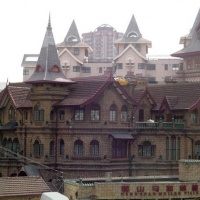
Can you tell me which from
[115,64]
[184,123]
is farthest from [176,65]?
[184,123]

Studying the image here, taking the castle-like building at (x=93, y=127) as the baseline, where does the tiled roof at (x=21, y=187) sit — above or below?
below

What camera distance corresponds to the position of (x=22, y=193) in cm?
3775

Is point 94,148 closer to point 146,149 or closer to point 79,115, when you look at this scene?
point 79,115

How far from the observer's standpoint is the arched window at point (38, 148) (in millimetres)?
47625

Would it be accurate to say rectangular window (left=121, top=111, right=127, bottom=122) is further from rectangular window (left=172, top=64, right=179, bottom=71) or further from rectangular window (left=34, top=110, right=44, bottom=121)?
rectangular window (left=172, top=64, right=179, bottom=71)

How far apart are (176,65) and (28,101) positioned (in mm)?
47203

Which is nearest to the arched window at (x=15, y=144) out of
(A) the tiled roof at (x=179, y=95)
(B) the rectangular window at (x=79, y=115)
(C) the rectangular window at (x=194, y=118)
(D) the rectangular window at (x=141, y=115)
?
(B) the rectangular window at (x=79, y=115)

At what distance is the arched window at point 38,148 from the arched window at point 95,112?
16.2 feet

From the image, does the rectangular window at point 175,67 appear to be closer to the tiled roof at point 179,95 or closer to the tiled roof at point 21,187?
the tiled roof at point 179,95

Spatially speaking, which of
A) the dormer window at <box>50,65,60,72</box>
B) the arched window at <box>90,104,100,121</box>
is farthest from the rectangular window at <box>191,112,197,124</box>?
the dormer window at <box>50,65,60,72</box>

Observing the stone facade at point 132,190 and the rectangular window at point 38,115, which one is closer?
the stone facade at point 132,190

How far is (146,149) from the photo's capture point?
4888cm

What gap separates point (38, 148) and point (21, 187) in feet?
32.4

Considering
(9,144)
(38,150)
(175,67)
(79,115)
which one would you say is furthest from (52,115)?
(175,67)
